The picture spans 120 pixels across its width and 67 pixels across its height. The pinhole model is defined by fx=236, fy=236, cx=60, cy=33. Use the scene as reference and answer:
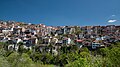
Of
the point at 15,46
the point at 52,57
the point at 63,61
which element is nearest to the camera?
the point at 63,61

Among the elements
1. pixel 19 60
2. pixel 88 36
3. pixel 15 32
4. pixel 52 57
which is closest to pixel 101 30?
pixel 88 36

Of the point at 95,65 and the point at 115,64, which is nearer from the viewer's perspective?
the point at 115,64

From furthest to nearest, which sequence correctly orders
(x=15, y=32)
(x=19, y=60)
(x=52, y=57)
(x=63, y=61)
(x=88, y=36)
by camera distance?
1. (x=15, y=32)
2. (x=88, y=36)
3. (x=52, y=57)
4. (x=63, y=61)
5. (x=19, y=60)

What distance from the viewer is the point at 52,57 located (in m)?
59.5

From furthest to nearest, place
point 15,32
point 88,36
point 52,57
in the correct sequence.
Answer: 1. point 15,32
2. point 88,36
3. point 52,57

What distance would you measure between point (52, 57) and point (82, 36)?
140 feet

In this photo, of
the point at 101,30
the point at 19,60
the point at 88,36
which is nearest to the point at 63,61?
the point at 19,60

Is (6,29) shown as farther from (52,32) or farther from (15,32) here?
(52,32)

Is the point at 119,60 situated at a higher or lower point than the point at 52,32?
lower

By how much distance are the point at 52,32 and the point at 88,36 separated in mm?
21290

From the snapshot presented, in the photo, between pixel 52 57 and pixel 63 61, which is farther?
pixel 52 57

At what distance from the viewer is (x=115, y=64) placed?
19484 mm

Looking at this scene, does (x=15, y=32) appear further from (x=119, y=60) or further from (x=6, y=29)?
(x=119, y=60)

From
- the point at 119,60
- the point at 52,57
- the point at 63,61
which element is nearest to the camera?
the point at 119,60
